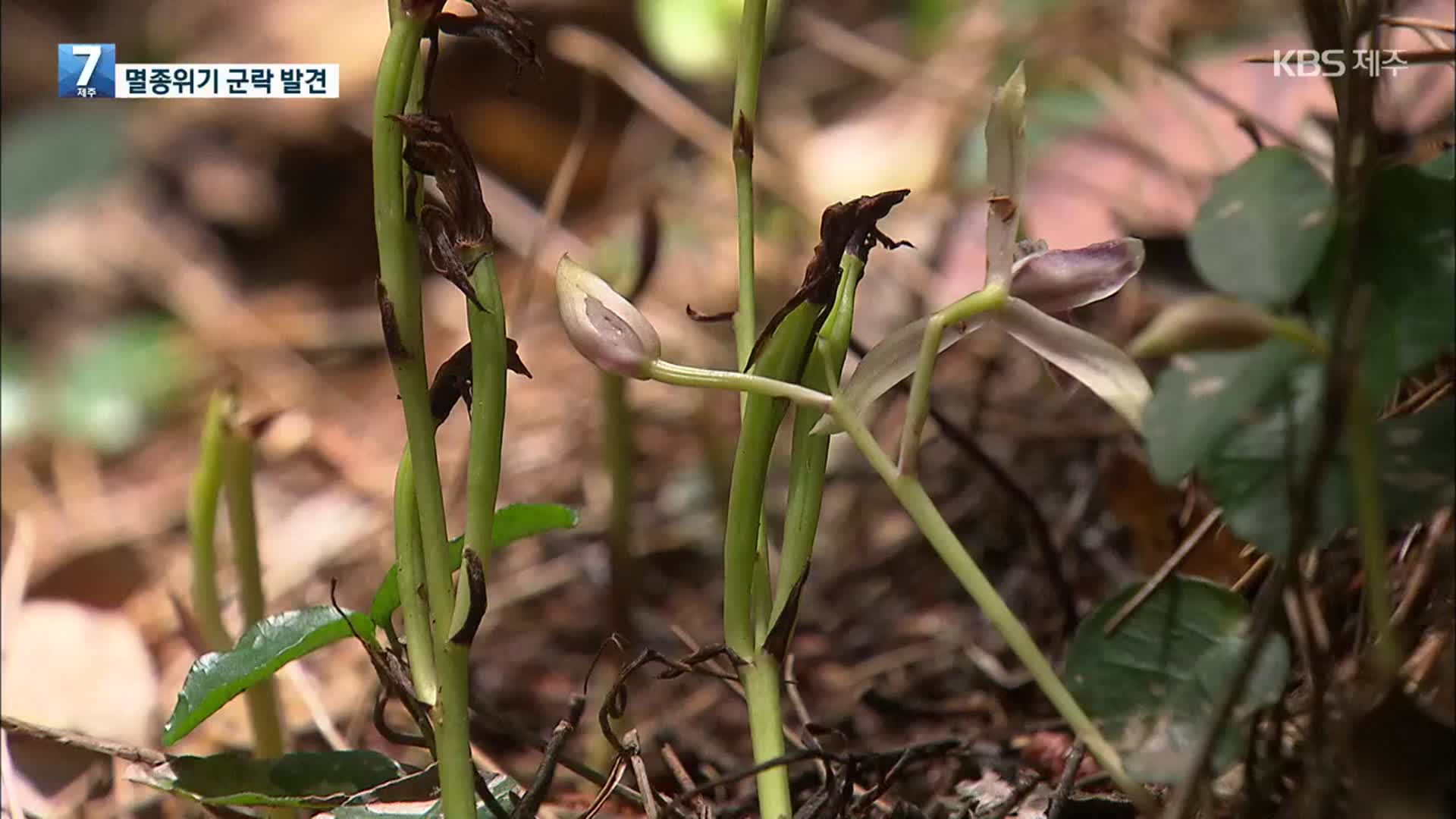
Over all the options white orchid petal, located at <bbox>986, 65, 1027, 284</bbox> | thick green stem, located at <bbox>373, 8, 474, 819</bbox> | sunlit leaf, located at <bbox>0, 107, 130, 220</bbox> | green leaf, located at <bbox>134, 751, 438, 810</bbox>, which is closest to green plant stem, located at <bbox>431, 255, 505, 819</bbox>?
thick green stem, located at <bbox>373, 8, 474, 819</bbox>

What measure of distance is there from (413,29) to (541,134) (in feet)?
7.12

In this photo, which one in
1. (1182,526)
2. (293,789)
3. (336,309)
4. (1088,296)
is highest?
(1088,296)

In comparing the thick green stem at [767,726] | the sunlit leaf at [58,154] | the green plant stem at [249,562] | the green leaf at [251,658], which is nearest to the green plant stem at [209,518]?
the green plant stem at [249,562]

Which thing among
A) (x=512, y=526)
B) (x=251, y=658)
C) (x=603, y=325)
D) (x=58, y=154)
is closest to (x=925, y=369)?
(x=603, y=325)

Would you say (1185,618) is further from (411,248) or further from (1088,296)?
(411,248)

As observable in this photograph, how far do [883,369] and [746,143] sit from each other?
5.3 inches

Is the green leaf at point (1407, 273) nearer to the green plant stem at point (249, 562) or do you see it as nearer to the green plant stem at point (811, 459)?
the green plant stem at point (811, 459)

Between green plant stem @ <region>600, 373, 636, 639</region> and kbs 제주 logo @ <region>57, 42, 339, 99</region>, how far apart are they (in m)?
0.34

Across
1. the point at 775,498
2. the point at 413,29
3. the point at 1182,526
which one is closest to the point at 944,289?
the point at 775,498

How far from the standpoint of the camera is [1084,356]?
0.55m

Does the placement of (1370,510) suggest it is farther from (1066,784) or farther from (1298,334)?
(1066,784)

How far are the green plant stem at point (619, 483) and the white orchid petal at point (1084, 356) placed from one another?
0.49 metres

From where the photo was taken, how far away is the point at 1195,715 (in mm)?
515

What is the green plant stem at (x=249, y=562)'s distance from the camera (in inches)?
30.9
